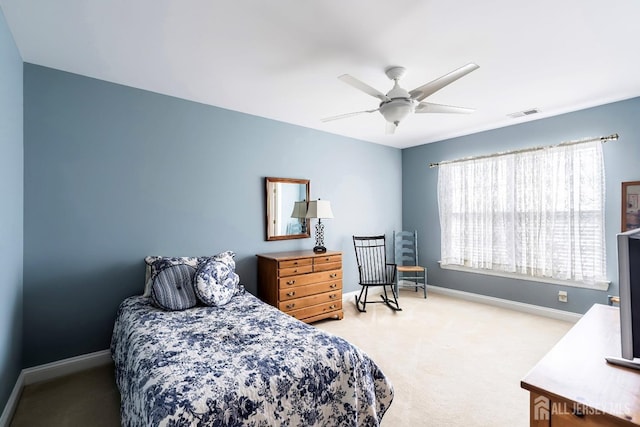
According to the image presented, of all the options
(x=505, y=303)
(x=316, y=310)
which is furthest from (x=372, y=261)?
(x=505, y=303)

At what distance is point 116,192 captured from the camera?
9.07 ft

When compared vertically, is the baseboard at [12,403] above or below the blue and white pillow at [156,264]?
below

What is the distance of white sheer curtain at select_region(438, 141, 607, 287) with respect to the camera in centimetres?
343

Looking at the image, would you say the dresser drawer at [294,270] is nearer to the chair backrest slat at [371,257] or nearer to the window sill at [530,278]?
the chair backrest slat at [371,257]

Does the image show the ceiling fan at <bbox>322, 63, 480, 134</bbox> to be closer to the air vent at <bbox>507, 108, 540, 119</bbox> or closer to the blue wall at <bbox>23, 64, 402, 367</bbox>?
the air vent at <bbox>507, 108, 540, 119</bbox>

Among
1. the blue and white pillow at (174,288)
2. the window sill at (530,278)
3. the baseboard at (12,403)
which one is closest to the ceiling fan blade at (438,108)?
the blue and white pillow at (174,288)

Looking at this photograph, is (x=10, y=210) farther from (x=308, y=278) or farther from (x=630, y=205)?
(x=630, y=205)

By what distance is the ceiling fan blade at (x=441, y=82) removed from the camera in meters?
1.95

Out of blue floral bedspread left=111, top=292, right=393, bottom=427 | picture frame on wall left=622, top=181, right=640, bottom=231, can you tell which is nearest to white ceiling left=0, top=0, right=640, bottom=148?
picture frame on wall left=622, top=181, right=640, bottom=231

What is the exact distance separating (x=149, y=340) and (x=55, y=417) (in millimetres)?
931

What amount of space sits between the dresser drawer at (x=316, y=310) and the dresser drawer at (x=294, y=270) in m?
0.43

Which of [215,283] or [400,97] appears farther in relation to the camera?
[215,283]

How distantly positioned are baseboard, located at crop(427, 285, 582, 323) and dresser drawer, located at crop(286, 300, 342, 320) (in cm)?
207

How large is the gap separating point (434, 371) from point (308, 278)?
5.23 feet
